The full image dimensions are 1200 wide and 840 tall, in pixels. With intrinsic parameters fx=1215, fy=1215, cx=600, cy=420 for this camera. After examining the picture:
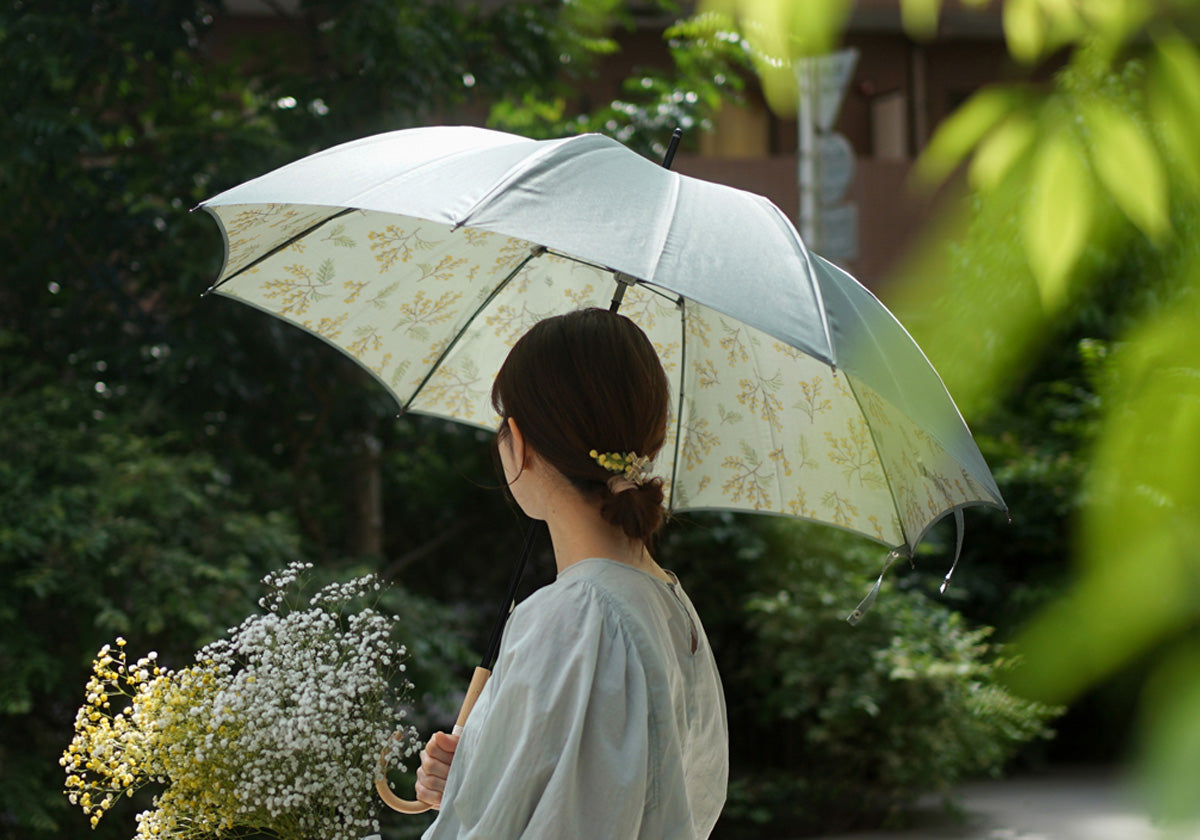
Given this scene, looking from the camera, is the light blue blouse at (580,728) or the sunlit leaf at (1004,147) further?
the light blue blouse at (580,728)

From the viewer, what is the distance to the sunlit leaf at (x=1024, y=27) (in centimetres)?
97

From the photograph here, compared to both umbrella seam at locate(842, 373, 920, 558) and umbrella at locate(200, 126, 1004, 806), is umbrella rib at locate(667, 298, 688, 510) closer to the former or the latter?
umbrella at locate(200, 126, 1004, 806)

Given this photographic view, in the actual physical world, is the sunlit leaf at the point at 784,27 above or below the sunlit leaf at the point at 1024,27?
below

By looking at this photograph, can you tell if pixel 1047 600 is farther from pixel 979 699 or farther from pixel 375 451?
pixel 375 451

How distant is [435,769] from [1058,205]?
4.55ft

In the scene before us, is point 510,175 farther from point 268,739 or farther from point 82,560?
point 82,560

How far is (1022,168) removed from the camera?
986 millimetres

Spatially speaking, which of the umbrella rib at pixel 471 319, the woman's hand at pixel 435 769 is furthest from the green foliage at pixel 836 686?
the woman's hand at pixel 435 769

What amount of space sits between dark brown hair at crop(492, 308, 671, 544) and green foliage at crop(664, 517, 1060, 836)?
4.02 meters

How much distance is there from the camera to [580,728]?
1484mm

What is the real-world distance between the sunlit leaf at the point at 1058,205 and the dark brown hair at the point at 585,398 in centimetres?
80

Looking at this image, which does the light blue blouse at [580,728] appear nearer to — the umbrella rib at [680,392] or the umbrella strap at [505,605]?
the umbrella strap at [505,605]

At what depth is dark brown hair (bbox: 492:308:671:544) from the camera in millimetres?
1653

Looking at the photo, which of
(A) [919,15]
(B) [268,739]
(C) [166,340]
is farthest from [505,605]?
(C) [166,340]
